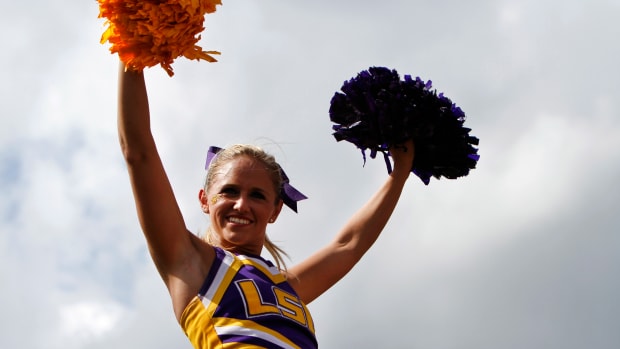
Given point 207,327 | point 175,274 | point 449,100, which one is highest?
point 449,100

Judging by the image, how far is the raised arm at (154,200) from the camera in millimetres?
3635

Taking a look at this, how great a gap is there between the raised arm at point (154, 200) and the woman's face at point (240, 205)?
0.40 meters

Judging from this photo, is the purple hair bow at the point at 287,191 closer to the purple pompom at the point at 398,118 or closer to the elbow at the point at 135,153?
the purple pompom at the point at 398,118

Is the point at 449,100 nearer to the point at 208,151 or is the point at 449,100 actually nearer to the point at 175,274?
the point at 208,151

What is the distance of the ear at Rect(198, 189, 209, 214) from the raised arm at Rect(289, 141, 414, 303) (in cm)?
66

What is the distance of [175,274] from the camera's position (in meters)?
3.94

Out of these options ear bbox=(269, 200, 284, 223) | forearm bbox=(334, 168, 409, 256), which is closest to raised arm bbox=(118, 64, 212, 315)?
ear bbox=(269, 200, 284, 223)

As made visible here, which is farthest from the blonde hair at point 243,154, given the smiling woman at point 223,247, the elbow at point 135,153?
the elbow at point 135,153

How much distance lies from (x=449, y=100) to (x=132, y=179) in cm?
248

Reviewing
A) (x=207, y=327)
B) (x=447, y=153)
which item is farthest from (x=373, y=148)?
(x=207, y=327)

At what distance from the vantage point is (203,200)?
185 inches

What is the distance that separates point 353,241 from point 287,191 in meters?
0.54

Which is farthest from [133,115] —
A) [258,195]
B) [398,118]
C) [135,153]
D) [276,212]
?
[398,118]

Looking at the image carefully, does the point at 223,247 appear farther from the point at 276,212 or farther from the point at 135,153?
the point at 135,153
